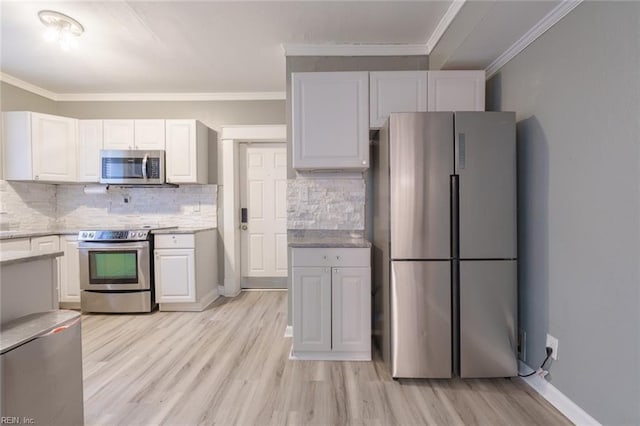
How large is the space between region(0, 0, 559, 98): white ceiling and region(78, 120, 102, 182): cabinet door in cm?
52

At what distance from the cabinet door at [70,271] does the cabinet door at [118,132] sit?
1.16m

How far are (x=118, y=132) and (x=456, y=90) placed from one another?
3.59 m

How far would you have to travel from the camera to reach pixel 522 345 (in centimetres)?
194

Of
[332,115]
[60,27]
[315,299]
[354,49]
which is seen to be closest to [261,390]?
[315,299]

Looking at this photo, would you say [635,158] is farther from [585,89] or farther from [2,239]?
[2,239]

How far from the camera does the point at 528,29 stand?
5.96ft

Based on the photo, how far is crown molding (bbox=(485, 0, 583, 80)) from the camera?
160 centimetres

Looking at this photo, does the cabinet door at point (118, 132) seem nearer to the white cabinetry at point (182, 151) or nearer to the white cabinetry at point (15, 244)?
the white cabinetry at point (182, 151)

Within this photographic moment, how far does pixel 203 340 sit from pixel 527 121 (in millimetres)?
3003

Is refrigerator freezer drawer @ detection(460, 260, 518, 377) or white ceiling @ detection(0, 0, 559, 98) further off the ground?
white ceiling @ detection(0, 0, 559, 98)

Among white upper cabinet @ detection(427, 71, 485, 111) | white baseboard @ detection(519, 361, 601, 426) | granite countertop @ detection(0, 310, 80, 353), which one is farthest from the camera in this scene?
white upper cabinet @ detection(427, 71, 485, 111)

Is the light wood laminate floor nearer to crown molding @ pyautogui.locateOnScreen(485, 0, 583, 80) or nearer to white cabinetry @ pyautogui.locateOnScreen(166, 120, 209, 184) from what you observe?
white cabinetry @ pyautogui.locateOnScreen(166, 120, 209, 184)

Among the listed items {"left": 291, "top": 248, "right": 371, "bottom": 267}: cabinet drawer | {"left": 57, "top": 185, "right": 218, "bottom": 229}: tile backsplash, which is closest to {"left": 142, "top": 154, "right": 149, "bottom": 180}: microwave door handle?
{"left": 57, "top": 185, "right": 218, "bottom": 229}: tile backsplash

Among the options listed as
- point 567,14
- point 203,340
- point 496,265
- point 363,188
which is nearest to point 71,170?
point 203,340
